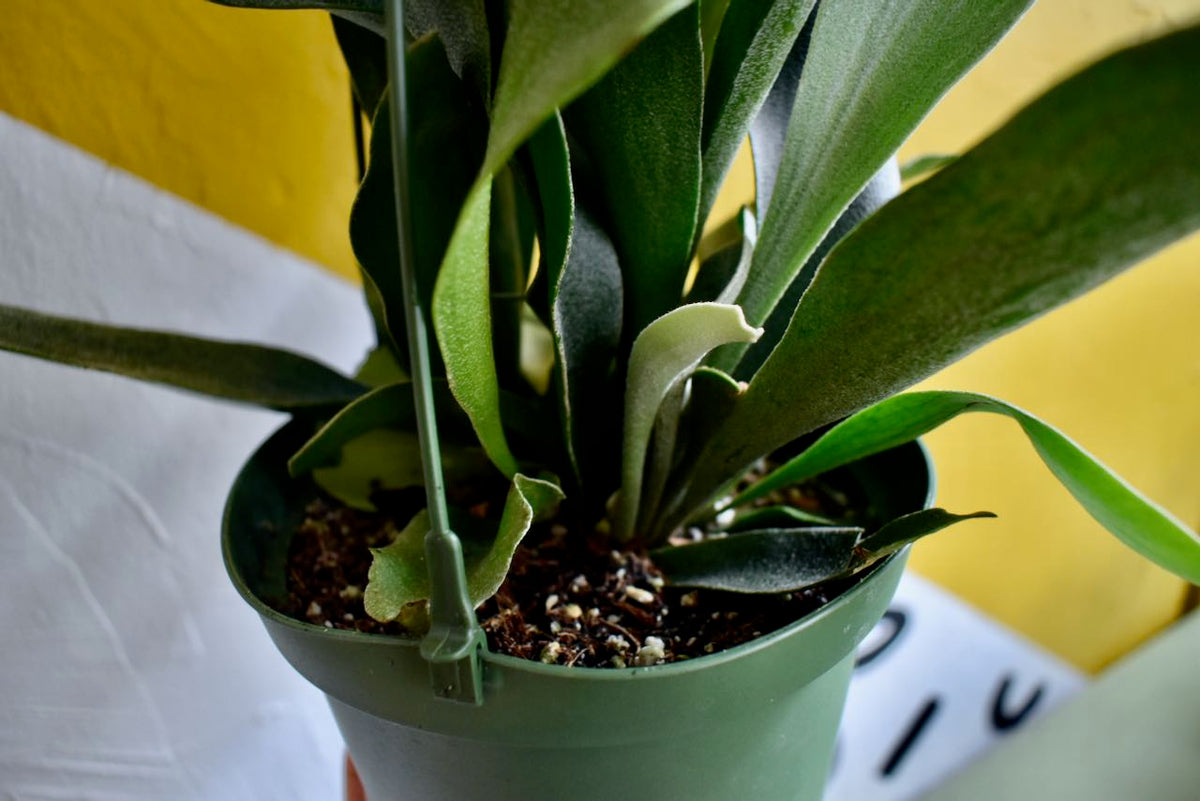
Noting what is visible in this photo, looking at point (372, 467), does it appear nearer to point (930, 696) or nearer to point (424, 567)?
point (424, 567)

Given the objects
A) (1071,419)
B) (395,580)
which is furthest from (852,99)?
(1071,419)

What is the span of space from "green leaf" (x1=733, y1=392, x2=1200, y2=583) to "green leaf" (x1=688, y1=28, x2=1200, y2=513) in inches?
1.4

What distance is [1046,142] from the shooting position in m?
0.23

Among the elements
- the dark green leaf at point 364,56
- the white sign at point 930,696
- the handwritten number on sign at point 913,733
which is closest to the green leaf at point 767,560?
the dark green leaf at point 364,56

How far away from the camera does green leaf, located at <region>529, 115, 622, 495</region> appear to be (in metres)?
0.34

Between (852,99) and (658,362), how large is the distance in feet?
0.43

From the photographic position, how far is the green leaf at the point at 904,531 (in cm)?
33

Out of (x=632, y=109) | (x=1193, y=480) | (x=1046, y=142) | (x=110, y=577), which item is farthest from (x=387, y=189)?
(x=1193, y=480)

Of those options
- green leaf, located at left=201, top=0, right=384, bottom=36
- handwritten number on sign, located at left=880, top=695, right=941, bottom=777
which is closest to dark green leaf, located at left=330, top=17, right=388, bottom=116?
green leaf, located at left=201, top=0, right=384, bottom=36

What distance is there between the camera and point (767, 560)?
1.28 ft

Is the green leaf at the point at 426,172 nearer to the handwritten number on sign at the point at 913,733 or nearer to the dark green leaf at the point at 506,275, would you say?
the dark green leaf at the point at 506,275

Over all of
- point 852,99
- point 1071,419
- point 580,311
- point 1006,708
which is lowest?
point 1006,708

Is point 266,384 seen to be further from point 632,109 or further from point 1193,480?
point 1193,480

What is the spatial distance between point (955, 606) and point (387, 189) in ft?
3.21
